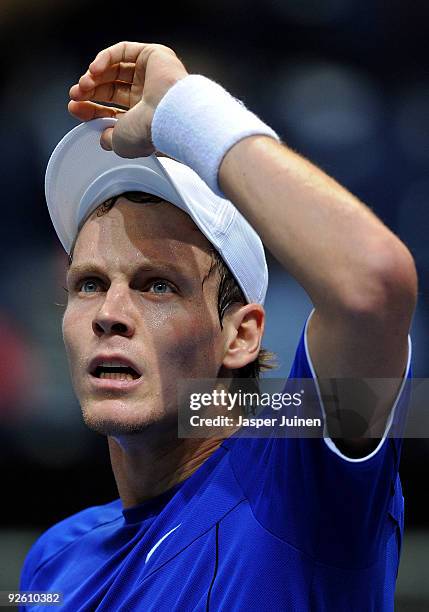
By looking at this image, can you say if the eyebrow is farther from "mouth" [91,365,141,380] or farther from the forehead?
"mouth" [91,365,141,380]

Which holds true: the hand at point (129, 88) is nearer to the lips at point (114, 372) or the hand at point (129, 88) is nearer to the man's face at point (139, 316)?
the man's face at point (139, 316)

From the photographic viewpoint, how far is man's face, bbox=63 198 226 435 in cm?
113

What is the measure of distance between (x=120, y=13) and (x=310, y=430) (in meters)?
2.01

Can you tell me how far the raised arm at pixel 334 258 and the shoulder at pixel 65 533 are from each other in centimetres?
73

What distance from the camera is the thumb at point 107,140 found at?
119 cm

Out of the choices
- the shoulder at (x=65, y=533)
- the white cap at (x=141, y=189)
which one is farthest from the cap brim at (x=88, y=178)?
the shoulder at (x=65, y=533)

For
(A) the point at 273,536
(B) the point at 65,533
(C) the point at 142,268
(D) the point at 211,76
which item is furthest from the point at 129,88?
(D) the point at 211,76

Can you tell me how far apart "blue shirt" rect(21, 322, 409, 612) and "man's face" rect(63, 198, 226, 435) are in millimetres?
121

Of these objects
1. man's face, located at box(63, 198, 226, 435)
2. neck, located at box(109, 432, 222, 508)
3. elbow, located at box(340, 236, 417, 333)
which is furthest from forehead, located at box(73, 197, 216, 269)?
elbow, located at box(340, 236, 417, 333)

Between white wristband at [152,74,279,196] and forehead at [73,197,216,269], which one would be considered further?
forehead at [73,197,216,269]

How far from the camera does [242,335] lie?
4.06 feet

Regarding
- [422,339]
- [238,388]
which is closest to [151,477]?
[238,388]

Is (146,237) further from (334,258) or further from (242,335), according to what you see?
(334,258)

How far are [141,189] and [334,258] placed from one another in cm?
47
